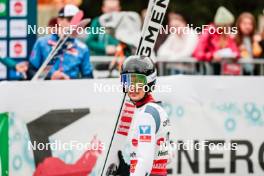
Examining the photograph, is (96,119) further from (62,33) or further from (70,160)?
(62,33)

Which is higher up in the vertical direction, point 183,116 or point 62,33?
point 62,33

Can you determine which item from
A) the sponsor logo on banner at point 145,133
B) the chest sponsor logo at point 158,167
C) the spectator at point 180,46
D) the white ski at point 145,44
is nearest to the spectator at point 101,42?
the spectator at point 180,46

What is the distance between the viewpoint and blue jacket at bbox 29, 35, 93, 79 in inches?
517

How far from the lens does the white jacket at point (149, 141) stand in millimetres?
9133

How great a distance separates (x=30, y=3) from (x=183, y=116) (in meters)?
2.75

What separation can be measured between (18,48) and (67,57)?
842 millimetres

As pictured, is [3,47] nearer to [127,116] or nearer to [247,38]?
[127,116]

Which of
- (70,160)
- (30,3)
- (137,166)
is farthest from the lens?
(30,3)

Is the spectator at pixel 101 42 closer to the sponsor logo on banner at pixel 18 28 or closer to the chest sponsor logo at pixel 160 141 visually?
the sponsor logo on banner at pixel 18 28

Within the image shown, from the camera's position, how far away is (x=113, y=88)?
40.1 feet

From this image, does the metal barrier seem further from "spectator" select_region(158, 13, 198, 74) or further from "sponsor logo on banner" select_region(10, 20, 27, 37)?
"sponsor logo on banner" select_region(10, 20, 27, 37)

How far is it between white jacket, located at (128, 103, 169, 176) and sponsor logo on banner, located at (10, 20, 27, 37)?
4617 mm

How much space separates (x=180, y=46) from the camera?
15258 mm

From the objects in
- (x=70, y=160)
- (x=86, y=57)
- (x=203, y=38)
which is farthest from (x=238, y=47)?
(x=70, y=160)
